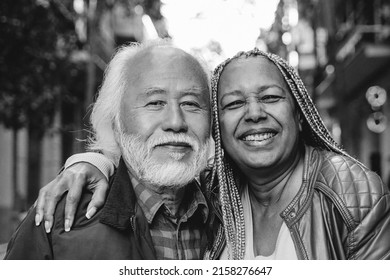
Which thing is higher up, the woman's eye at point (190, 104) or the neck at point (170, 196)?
the woman's eye at point (190, 104)

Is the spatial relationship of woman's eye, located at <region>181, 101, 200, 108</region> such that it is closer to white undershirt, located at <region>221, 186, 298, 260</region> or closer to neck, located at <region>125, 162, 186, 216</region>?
neck, located at <region>125, 162, 186, 216</region>

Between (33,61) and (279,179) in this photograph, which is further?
(33,61)

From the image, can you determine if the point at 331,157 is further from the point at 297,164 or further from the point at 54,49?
the point at 54,49

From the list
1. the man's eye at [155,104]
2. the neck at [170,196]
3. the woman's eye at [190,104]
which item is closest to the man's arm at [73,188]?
the neck at [170,196]

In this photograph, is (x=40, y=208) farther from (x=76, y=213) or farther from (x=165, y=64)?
(x=165, y=64)

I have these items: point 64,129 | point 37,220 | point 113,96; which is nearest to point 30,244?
point 37,220

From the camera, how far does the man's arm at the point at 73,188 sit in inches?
89.4

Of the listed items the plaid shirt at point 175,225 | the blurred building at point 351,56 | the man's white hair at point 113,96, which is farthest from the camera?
the blurred building at point 351,56

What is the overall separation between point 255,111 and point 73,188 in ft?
3.12

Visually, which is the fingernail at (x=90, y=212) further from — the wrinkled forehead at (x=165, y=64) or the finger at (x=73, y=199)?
the wrinkled forehead at (x=165, y=64)

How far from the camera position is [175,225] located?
255cm

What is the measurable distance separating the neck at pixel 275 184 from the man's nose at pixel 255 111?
0.33m

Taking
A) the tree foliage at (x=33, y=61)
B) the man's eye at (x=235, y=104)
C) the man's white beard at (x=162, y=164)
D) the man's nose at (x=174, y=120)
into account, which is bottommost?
the man's white beard at (x=162, y=164)
